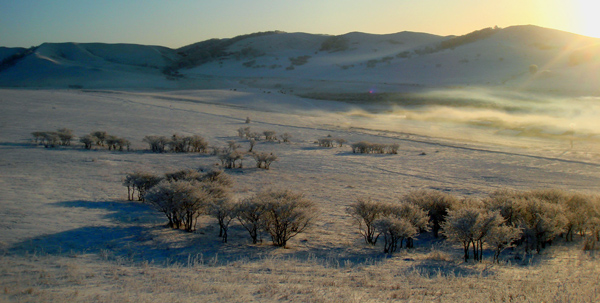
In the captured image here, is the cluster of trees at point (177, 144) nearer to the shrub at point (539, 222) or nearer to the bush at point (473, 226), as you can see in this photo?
the bush at point (473, 226)

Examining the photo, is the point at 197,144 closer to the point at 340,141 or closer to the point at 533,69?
the point at 340,141

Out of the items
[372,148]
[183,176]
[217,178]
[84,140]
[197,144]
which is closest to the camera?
[183,176]

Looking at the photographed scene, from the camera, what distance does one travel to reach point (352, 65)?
7994cm

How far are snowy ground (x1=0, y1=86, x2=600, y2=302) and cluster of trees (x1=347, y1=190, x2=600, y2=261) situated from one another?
38cm

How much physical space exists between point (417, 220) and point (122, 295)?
587 cm

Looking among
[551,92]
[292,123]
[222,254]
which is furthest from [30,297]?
[551,92]

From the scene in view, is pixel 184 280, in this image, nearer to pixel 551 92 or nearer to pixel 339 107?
pixel 339 107

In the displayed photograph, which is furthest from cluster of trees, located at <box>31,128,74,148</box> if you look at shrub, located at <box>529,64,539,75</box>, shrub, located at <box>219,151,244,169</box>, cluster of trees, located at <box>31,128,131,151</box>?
shrub, located at <box>529,64,539,75</box>

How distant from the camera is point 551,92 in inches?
1874

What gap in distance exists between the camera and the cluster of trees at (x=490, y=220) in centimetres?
722

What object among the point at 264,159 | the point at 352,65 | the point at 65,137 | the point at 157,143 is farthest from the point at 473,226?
the point at 352,65

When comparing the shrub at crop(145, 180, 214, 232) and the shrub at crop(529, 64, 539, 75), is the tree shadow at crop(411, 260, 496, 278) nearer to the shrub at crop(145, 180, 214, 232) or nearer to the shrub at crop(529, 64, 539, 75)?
the shrub at crop(145, 180, 214, 232)

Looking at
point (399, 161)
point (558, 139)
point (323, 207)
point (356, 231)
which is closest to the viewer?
point (356, 231)

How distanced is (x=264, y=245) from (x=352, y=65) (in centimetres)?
7520
